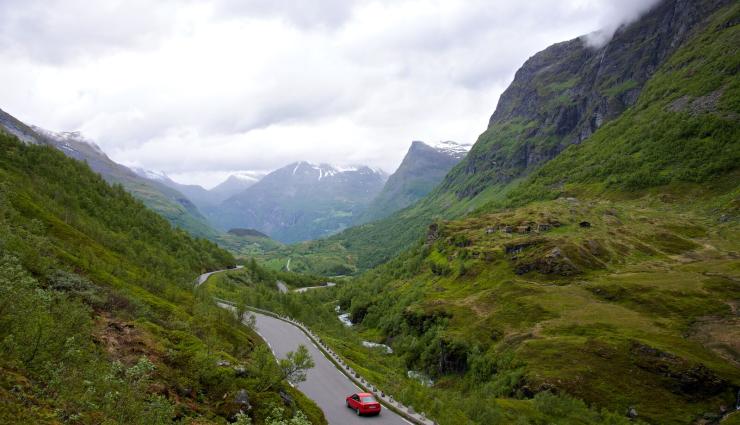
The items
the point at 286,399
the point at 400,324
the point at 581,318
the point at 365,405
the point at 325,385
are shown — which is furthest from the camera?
the point at 400,324

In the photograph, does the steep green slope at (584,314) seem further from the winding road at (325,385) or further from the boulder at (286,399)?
the boulder at (286,399)

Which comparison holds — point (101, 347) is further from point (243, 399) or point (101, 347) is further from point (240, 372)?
point (243, 399)

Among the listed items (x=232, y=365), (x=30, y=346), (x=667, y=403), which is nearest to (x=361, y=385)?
(x=232, y=365)

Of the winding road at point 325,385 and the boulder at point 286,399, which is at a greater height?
the boulder at point 286,399

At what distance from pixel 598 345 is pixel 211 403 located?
86625 mm

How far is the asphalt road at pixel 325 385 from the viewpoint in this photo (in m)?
41.8

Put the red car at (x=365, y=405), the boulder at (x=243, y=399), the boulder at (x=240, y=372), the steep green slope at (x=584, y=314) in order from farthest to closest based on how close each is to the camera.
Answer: the steep green slope at (x=584, y=314), the red car at (x=365, y=405), the boulder at (x=240, y=372), the boulder at (x=243, y=399)

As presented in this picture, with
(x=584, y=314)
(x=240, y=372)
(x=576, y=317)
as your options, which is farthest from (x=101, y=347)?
(x=584, y=314)

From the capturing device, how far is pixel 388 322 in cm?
15325

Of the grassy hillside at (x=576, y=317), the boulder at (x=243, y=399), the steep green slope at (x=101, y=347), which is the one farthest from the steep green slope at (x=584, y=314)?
the steep green slope at (x=101, y=347)

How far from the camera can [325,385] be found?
53.9 m

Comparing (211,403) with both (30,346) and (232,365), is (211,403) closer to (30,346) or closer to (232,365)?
(232,365)

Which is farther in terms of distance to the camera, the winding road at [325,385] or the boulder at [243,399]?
the winding road at [325,385]

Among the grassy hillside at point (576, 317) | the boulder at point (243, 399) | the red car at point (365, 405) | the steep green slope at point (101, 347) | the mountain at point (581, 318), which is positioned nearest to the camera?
the steep green slope at point (101, 347)
